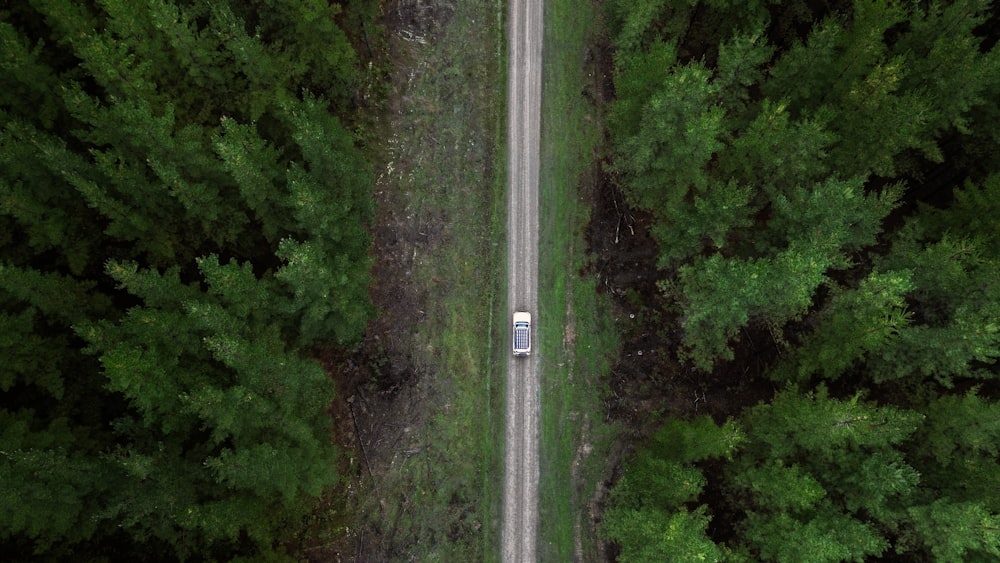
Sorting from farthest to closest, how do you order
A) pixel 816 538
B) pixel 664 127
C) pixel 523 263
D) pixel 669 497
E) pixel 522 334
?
pixel 523 263, pixel 522 334, pixel 669 497, pixel 664 127, pixel 816 538

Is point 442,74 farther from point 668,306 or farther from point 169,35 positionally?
point 668,306

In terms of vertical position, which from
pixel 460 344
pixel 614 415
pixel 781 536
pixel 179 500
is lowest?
pixel 781 536

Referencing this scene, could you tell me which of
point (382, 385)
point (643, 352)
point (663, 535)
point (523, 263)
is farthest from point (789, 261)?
point (382, 385)

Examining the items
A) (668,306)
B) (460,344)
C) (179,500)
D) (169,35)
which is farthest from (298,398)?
(668,306)

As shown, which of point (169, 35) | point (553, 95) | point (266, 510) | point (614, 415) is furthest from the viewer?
point (553, 95)

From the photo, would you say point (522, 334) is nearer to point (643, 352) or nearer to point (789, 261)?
point (643, 352)

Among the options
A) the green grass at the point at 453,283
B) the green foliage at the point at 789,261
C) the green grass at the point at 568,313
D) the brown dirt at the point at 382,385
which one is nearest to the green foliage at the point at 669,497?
the green grass at the point at 568,313
